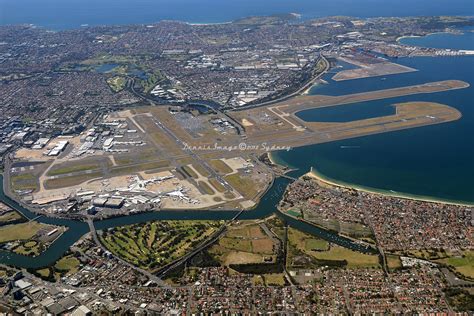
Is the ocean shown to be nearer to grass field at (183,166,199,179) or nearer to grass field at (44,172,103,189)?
grass field at (183,166,199,179)

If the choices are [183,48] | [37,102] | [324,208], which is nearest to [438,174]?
[324,208]

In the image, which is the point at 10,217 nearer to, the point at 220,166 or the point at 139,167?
the point at 139,167

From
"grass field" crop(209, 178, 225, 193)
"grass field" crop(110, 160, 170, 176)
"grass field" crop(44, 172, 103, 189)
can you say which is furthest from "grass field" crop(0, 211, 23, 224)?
"grass field" crop(209, 178, 225, 193)

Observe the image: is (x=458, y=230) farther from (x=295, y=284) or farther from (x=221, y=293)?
(x=221, y=293)

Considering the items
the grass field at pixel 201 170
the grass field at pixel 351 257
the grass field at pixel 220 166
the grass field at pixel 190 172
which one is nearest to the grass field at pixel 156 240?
the grass field at pixel 190 172

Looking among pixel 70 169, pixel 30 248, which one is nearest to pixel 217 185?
pixel 70 169

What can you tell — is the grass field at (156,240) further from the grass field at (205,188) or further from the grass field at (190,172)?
the grass field at (190,172)
